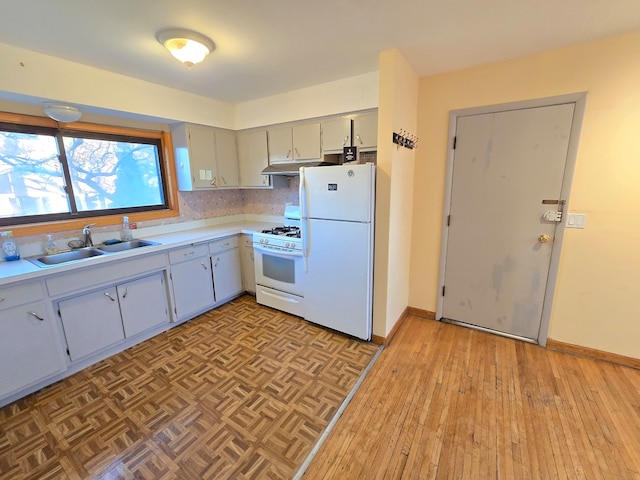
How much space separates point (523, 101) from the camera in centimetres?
226

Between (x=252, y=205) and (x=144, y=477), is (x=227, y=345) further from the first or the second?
(x=252, y=205)

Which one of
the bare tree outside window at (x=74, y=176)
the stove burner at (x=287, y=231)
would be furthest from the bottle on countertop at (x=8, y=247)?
the stove burner at (x=287, y=231)

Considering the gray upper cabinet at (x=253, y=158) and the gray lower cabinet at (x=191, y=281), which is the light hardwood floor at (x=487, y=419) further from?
the gray upper cabinet at (x=253, y=158)

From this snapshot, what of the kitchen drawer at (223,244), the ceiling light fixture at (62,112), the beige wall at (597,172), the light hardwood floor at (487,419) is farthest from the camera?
the kitchen drawer at (223,244)

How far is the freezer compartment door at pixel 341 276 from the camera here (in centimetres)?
242

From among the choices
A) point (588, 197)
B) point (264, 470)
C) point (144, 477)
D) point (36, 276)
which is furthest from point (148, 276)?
point (588, 197)

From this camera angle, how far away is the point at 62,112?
2.27 metres

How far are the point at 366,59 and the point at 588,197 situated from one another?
6.84 feet

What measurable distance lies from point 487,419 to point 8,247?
12.1 feet

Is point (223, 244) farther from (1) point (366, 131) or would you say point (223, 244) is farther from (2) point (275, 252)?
(1) point (366, 131)

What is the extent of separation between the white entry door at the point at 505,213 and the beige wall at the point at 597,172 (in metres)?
0.13

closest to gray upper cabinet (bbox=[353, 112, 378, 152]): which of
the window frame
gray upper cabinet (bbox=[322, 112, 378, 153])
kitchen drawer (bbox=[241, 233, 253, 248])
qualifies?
gray upper cabinet (bbox=[322, 112, 378, 153])

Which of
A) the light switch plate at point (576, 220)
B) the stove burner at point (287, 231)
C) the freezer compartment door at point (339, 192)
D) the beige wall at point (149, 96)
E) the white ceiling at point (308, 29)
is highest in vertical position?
the white ceiling at point (308, 29)

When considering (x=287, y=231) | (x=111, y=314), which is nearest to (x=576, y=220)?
(x=287, y=231)
